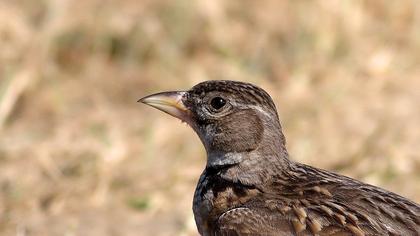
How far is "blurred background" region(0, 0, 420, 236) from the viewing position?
8688 mm

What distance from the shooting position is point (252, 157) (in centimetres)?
683

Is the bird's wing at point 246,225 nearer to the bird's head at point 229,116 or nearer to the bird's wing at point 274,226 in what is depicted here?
the bird's wing at point 274,226

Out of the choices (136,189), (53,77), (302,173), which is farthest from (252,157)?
(53,77)

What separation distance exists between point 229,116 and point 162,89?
11.8ft

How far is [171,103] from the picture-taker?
7070 mm

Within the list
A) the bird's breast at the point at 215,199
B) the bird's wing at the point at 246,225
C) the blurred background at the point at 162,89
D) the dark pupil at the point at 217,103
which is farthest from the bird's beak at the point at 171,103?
the blurred background at the point at 162,89

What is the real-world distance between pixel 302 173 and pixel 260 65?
A: 168 inches

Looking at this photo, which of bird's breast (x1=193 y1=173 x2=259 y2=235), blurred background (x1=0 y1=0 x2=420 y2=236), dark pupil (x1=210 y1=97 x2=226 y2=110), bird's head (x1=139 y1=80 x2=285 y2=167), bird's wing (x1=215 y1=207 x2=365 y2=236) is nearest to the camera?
bird's wing (x1=215 y1=207 x2=365 y2=236)

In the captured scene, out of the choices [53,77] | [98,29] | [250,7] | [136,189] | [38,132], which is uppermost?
[250,7]

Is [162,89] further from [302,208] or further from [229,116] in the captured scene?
[302,208]

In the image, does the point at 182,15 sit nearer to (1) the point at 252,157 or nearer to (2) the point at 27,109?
(2) the point at 27,109

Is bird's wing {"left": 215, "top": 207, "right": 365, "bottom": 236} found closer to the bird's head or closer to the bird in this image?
the bird

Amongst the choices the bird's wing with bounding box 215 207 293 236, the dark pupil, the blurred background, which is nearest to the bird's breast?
the bird's wing with bounding box 215 207 293 236

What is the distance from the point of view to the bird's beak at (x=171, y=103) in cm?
707
